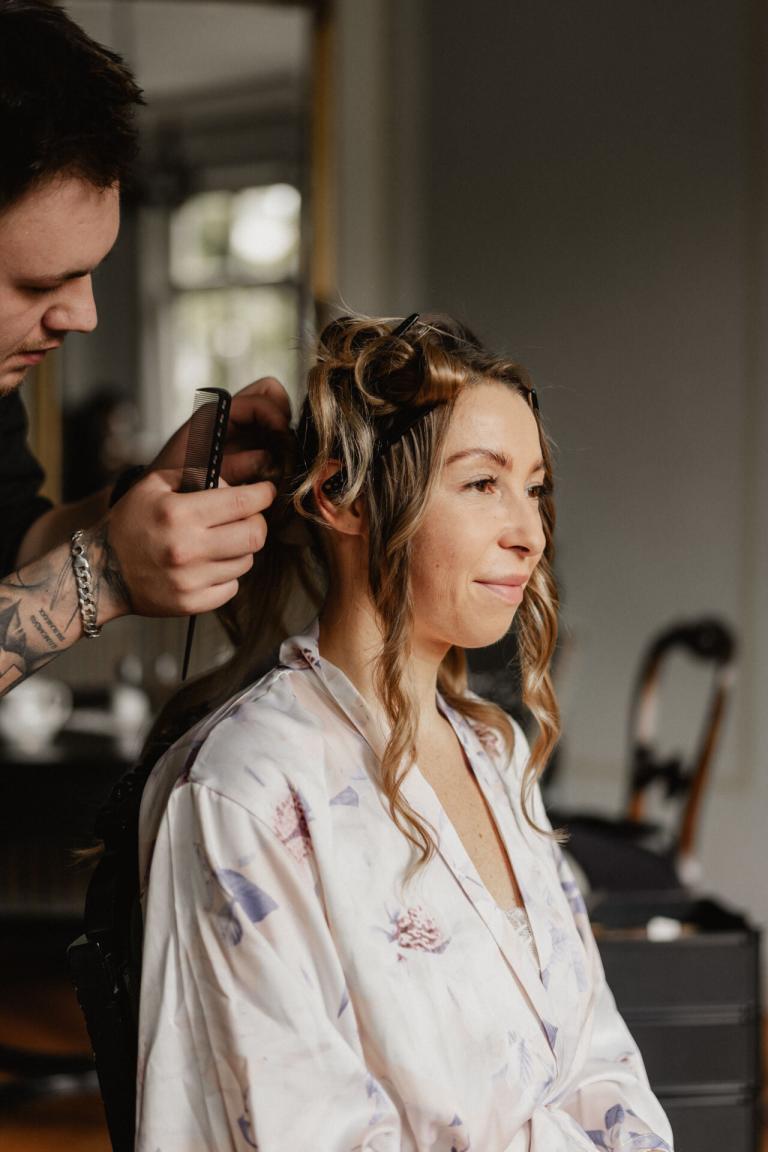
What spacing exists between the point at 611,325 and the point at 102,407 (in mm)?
1698

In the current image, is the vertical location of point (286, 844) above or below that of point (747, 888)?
above

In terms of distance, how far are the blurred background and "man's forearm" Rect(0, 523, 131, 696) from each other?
7.23 ft

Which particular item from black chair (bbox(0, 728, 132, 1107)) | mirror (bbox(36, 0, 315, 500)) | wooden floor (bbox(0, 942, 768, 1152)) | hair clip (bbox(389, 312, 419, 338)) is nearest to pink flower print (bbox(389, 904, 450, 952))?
hair clip (bbox(389, 312, 419, 338))

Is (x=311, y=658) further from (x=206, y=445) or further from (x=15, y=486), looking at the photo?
(x=15, y=486)

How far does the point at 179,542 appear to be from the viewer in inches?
41.1

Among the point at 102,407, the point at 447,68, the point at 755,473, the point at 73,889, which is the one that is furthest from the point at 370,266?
the point at 73,889

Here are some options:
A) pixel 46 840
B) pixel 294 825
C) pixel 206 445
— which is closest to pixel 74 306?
pixel 206 445

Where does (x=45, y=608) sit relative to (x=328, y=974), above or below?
above

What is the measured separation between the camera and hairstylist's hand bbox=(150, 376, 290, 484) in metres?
1.21

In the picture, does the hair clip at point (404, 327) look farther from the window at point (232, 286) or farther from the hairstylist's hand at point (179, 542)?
the window at point (232, 286)

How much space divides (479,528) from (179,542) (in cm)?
28

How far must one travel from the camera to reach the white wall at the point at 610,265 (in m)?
3.71

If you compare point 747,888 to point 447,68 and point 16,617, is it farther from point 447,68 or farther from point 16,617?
point 16,617

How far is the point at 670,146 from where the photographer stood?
12.5 feet
